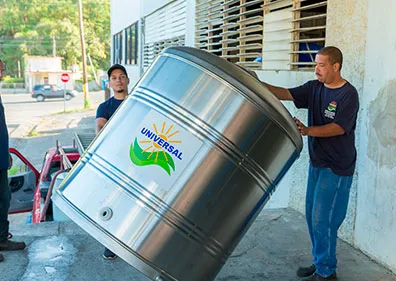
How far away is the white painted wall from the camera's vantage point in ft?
13.5

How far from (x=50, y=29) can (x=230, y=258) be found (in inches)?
2417

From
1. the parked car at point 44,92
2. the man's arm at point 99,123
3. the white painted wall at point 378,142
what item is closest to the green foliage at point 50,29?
the parked car at point 44,92

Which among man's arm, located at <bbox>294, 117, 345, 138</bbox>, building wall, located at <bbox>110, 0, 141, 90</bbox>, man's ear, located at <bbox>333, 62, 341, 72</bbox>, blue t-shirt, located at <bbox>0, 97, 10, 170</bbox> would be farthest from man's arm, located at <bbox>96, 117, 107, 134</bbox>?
building wall, located at <bbox>110, 0, 141, 90</bbox>

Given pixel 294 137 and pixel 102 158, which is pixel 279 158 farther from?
pixel 102 158

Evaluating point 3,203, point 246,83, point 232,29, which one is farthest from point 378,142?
point 232,29

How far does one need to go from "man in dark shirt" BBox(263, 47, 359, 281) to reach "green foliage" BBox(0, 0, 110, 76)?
197 ft

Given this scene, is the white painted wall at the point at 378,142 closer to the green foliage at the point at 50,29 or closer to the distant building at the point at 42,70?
the distant building at the point at 42,70

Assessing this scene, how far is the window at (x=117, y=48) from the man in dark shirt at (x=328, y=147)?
70.2 ft

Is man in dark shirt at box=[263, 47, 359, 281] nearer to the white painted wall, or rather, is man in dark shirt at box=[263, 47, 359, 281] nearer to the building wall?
the white painted wall

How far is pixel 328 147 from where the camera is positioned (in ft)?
12.1

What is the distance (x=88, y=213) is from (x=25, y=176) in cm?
696

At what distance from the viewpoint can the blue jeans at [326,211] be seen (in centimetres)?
371

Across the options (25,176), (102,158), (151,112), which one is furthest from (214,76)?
(25,176)

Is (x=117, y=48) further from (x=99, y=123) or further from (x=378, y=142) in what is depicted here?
(x=378, y=142)
